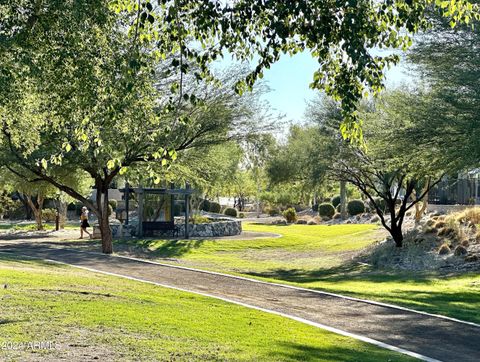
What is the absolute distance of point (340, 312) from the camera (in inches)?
487

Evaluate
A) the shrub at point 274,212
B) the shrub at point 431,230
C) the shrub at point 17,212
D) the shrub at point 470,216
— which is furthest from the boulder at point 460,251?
the shrub at point 274,212

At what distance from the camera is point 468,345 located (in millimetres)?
9891

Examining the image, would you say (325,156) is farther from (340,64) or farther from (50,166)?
(340,64)

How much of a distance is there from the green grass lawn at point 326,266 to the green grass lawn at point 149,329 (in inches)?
163

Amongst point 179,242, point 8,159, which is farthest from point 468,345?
point 179,242

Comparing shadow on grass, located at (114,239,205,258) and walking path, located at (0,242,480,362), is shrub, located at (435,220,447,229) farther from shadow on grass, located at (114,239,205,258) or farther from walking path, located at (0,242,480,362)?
walking path, located at (0,242,480,362)

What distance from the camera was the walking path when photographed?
988 centimetres

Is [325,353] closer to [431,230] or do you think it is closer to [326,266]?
[326,266]

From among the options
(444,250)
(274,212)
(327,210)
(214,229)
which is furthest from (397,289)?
(274,212)

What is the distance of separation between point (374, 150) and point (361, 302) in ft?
24.6

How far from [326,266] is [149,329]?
Answer: 17666 millimetres

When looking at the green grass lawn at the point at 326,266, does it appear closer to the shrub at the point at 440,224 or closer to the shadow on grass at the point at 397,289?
the shadow on grass at the point at 397,289

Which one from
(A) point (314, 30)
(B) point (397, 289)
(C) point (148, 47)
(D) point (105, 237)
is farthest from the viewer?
(D) point (105, 237)

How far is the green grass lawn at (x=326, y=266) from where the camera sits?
1566 cm
